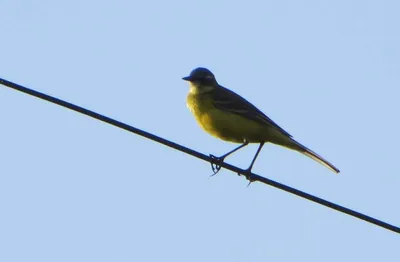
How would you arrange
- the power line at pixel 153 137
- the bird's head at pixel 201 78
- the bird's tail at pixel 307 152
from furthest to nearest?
the bird's head at pixel 201 78, the bird's tail at pixel 307 152, the power line at pixel 153 137

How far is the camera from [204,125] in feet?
41.6

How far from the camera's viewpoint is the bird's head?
44.8 ft

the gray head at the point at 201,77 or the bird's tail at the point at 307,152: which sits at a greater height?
the gray head at the point at 201,77

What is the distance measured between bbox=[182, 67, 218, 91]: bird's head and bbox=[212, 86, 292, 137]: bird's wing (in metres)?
0.42

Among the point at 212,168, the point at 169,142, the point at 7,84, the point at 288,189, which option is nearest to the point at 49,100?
the point at 7,84

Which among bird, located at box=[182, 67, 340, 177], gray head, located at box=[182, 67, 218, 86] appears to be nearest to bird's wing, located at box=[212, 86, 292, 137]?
bird, located at box=[182, 67, 340, 177]

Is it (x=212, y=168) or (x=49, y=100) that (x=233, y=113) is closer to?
(x=212, y=168)

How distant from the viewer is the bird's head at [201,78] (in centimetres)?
1366

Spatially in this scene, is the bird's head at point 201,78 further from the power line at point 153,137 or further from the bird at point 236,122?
the power line at point 153,137

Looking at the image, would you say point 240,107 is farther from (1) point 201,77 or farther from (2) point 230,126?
(1) point 201,77

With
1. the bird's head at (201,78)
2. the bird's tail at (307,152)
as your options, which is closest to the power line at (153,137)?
the bird's tail at (307,152)

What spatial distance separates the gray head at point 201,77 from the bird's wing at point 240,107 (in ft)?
→ 1.66

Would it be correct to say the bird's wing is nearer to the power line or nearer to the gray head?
the gray head

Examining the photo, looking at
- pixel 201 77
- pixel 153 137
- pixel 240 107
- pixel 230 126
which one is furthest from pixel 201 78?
pixel 153 137
